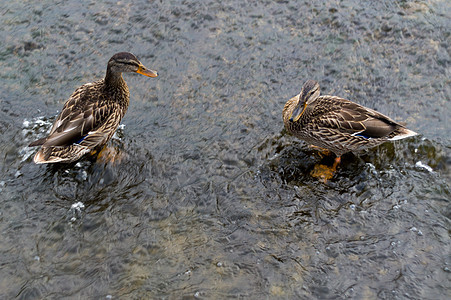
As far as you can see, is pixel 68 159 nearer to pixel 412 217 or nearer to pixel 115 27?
pixel 115 27

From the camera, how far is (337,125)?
631cm

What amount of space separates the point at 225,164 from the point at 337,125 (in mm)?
1622

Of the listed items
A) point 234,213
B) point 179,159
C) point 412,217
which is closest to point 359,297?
point 412,217

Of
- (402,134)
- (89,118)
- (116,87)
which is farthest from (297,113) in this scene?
(89,118)

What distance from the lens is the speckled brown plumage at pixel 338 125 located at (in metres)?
6.25

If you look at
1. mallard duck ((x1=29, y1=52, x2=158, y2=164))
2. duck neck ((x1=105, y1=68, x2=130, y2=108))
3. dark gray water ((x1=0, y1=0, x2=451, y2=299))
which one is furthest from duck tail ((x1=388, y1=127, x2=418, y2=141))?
duck neck ((x1=105, y1=68, x2=130, y2=108))

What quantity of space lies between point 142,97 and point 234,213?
9.21ft

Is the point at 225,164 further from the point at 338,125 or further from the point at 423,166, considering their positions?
the point at 423,166

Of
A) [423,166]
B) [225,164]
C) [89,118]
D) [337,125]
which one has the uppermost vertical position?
[337,125]

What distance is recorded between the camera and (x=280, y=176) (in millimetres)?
6305

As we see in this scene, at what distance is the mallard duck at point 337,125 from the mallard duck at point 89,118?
7.44ft

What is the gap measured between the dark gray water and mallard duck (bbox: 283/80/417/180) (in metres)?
0.38

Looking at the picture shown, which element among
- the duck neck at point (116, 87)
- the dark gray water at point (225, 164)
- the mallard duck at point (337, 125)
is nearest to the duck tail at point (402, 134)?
the mallard duck at point (337, 125)

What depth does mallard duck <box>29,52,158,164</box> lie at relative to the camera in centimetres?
616
